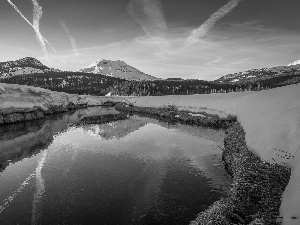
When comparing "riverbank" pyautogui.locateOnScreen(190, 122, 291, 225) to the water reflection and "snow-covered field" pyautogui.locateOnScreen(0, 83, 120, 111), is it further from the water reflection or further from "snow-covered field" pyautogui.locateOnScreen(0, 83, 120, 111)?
→ "snow-covered field" pyautogui.locateOnScreen(0, 83, 120, 111)

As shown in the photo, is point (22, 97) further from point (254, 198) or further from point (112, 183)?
point (254, 198)

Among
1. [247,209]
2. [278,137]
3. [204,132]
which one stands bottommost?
[204,132]

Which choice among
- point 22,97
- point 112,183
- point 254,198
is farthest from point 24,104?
point 254,198

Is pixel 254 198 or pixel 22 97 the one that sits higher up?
pixel 22 97

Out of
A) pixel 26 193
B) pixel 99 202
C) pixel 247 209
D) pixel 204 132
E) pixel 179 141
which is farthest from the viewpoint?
pixel 204 132

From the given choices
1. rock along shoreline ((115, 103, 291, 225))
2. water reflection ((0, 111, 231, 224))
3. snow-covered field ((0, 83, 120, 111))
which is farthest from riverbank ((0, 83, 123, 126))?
rock along shoreline ((115, 103, 291, 225))

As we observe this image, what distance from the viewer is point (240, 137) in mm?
31203

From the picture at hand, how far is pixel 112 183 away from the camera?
83.8ft

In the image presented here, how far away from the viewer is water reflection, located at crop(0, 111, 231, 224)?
1944 centimetres

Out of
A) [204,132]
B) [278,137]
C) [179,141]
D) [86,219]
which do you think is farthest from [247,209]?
[204,132]

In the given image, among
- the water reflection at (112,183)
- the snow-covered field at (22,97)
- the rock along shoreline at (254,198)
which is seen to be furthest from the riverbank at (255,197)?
the snow-covered field at (22,97)

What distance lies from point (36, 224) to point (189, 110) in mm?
71501

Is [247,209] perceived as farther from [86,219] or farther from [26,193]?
[26,193]

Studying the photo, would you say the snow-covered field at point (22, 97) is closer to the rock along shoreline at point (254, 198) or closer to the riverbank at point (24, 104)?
the riverbank at point (24, 104)
